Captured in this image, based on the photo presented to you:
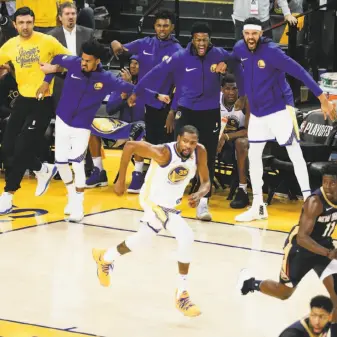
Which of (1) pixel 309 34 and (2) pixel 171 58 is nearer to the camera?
(2) pixel 171 58

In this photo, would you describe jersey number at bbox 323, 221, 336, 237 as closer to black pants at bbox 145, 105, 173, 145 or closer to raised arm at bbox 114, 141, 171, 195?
raised arm at bbox 114, 141, 171, 195

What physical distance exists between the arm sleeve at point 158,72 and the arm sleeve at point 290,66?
1103 mm

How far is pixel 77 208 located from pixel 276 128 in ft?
7.54

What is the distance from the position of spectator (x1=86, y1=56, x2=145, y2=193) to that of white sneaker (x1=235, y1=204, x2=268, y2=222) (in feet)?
6.03

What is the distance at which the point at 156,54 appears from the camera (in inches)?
523

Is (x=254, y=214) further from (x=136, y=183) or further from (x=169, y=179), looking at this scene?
(x=169, y=179)

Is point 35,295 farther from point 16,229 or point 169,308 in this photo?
Result: point 16,229

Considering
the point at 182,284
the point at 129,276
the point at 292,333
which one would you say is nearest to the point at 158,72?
the point at 129,276

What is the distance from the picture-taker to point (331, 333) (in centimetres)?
794

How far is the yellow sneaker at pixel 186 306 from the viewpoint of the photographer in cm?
883

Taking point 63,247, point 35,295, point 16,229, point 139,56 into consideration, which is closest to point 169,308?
point 35,295

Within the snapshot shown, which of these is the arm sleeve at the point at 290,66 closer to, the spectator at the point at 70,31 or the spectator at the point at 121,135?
the spectator at the point at 121,135

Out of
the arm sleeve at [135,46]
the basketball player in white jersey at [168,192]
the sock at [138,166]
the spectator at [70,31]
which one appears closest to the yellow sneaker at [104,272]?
the basketball player in white jersey at [168,192]

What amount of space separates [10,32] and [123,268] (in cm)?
563
